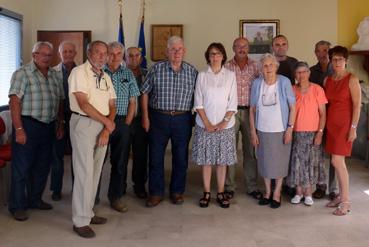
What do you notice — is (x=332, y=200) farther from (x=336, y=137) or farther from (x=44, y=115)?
(x=44, y=115)

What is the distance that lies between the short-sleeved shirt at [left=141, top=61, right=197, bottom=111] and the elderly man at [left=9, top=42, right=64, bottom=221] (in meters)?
0.81

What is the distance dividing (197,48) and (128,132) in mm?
3058

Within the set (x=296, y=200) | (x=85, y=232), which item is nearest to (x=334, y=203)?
(x=296, y=200)

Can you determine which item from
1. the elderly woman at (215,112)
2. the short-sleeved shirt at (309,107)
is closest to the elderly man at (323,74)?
the short-sleeved shirt at (309,107)

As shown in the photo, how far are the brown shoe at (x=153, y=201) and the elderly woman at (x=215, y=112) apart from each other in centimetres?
52

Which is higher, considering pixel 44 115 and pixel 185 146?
pixel 44 115

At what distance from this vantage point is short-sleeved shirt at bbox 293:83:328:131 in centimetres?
351

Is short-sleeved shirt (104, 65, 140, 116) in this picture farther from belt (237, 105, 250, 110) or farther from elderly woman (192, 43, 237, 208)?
belt (237, 105, 250, 110)

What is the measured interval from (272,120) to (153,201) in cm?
131

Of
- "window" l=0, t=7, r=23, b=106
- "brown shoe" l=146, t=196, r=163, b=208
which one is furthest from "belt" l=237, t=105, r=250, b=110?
"window" l=0, t=7, r=23, b=106

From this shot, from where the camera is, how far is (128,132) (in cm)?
343

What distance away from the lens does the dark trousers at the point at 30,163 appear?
3268 millimetres

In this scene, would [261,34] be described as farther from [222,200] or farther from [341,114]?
[222,200]

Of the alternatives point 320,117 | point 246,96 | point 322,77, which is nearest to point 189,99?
point 246,96
